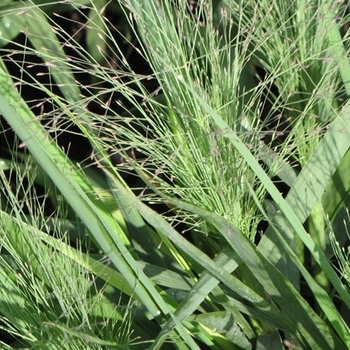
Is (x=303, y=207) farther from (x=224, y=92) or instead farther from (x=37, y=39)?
(x=37, y=39)

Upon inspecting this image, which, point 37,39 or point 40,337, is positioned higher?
point 37,39

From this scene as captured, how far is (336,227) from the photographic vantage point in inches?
26.6

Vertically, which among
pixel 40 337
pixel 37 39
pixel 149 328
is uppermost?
pixel 37 39

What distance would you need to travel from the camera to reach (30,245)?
615 millimetres

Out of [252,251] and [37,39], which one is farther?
[37,39]

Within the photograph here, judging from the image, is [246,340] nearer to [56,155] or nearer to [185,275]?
[185,275]

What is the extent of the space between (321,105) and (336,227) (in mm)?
122

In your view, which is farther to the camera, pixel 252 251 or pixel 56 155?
pixel 56 155

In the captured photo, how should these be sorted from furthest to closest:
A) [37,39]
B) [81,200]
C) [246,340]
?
[37,39] → [246,340] → [81,200]

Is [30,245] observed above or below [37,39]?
below

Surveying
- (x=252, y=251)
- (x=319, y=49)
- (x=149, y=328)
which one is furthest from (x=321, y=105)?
(x=149, y=328)

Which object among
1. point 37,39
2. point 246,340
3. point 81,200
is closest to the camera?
point 81,200

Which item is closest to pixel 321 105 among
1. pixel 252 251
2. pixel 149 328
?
pixel 252 251

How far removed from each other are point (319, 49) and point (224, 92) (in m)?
0.09
